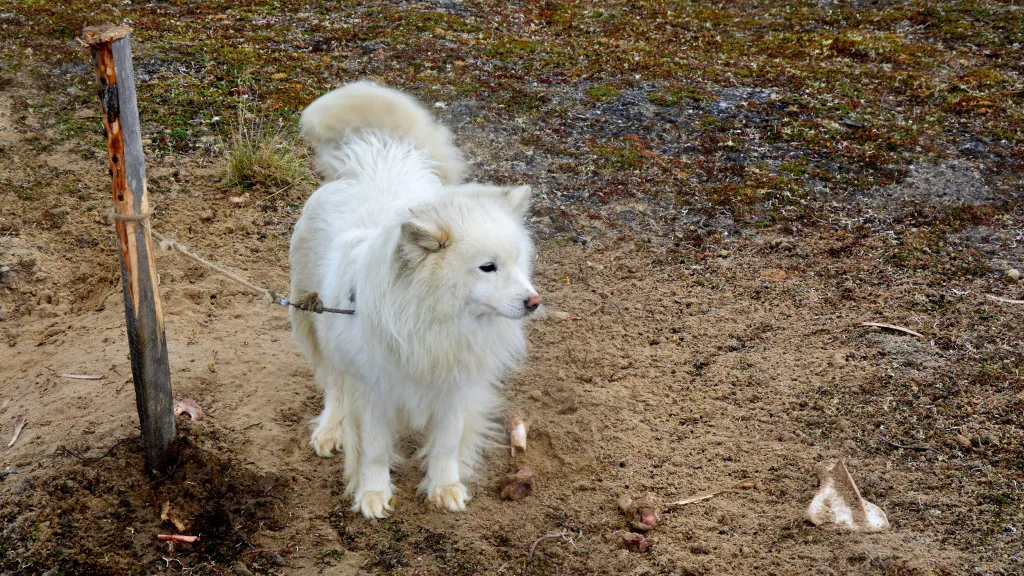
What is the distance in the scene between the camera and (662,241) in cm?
601

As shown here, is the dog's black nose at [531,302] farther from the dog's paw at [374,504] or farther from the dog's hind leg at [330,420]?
the dog's hind leg at [330,420]

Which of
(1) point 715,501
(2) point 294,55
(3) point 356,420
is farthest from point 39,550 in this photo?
(2) point 294,55

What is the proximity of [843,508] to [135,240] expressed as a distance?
3.31 metres

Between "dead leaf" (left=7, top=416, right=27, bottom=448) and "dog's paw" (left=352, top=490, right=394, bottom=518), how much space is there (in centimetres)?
179

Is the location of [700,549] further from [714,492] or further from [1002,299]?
[1002,299]

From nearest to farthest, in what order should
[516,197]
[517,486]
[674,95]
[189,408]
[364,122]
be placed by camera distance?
[516,197] → [517,486] → [189,408] → [364,122] → [674,95]

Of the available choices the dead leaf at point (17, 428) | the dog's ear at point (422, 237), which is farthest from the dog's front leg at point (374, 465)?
the dead leaf at point (17, 428)

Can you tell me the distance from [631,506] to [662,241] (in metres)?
2.76

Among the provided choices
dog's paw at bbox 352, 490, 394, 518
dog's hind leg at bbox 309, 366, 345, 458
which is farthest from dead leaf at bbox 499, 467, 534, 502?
dog's hind leg at bbox 309, 366, 345, 458

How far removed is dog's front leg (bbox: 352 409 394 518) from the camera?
3768mm

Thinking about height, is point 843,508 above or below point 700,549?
above

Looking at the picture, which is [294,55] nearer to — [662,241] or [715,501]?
[662,241]

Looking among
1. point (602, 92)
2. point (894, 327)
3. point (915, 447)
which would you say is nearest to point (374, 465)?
point (915, 447)

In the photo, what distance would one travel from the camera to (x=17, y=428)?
13.3 feet
